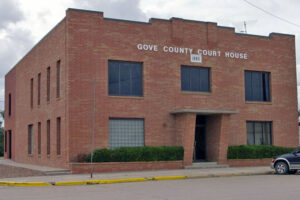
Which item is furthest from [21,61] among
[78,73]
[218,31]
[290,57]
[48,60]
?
[290,57]

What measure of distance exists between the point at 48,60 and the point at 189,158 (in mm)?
11275

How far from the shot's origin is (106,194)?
53.9 feet

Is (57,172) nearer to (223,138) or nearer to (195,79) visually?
(223,138)

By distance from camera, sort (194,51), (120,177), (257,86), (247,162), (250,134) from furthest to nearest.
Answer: (257,86)
(250,134)
(194,51)
(247,162)
(120,177)

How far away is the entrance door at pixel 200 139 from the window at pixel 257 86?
3.87 meters

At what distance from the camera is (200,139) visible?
102 ft

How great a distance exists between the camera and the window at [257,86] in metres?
32.8

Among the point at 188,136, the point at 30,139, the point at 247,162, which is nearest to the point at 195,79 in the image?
the point at 188,136

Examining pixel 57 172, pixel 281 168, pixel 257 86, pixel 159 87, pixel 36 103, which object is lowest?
pixel 57 172

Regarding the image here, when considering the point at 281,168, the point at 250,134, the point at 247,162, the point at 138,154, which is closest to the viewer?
the point at 281,168

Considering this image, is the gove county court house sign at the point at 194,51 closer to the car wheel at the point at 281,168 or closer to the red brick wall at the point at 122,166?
the red brick wall at the point at 122,166

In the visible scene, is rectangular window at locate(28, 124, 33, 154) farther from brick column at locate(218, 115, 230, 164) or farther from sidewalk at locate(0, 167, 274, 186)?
brick column at locate(218, 115, 230, 164)

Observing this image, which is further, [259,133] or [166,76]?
[259,133]

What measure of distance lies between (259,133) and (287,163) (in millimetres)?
8753
